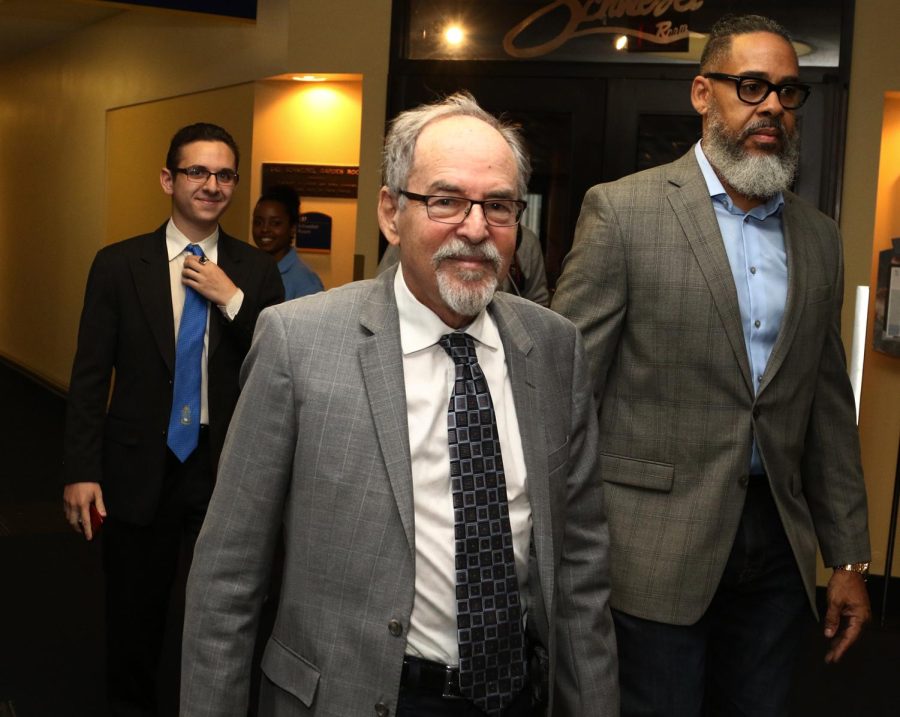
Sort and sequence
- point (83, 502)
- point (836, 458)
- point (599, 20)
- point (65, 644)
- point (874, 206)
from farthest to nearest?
point (599, 20) < point (874, 206) < point (65, 644) < point (83, 502) < point (836, 458)

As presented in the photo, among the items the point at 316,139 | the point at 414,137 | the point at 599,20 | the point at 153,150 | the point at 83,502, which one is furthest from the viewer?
the point at 153,150

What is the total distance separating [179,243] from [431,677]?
7.00ft

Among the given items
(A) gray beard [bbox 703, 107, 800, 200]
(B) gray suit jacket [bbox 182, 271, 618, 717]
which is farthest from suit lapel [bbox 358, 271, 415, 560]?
(A) gray beard [bbox 703, 107, 800, 200]

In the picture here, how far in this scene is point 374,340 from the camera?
72.9 inches

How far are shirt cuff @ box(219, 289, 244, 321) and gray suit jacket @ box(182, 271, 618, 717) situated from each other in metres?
1.60

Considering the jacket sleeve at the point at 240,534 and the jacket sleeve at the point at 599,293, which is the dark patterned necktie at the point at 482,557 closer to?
the jacket sleeve at the point at 240,534

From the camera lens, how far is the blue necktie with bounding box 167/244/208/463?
3488 mm

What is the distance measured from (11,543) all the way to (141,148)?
426cm

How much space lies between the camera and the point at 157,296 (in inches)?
137

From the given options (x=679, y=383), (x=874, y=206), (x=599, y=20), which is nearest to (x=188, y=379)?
(x=679, y=383)

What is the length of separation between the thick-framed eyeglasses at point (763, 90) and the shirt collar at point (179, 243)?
1738 mm

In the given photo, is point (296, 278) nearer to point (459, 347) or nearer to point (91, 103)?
point (459, 347)

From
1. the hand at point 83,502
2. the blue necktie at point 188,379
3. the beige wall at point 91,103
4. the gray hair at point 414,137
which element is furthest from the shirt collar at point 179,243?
the beige wall at point 91,103

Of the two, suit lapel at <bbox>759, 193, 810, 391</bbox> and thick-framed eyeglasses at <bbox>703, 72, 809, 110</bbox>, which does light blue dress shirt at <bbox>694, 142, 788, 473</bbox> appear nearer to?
suit lapel at <bbox>759, 193, 810, 391</bbox>
